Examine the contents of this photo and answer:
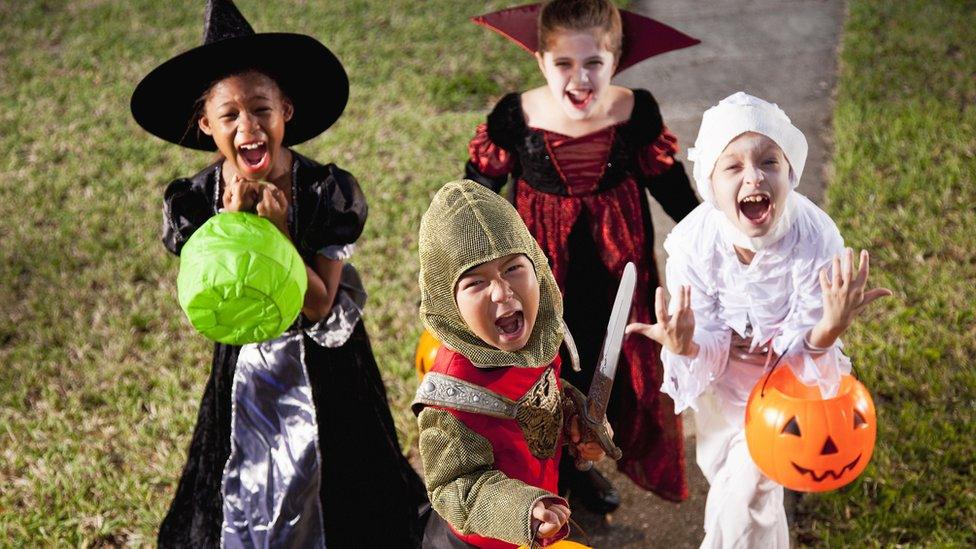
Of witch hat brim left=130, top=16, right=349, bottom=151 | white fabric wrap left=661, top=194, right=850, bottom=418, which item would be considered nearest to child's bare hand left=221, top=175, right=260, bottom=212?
witch hat brim left=130, top=16, right=349, bottom=151

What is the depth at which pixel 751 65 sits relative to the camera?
711cm

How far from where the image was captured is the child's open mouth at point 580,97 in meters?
3.04

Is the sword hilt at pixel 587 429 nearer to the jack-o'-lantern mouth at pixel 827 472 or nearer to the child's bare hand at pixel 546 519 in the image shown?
the child's bare hand at pixel 546 519

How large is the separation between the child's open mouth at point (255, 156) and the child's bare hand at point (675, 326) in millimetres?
1098

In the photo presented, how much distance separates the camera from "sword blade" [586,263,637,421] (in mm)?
2203

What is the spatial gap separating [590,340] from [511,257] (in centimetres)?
129

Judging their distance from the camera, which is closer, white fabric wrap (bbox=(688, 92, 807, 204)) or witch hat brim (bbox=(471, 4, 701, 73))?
white fabric wrap (bbox=(688, 92, 807, 204))

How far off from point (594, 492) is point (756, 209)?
152cm

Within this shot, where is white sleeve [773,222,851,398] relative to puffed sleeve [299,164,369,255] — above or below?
below

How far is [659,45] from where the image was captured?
128 inches

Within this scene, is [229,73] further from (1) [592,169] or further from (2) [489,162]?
(1) [592,169]

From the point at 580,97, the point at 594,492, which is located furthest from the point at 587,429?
the point at 594,492

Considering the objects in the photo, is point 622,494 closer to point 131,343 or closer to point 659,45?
point 659,45

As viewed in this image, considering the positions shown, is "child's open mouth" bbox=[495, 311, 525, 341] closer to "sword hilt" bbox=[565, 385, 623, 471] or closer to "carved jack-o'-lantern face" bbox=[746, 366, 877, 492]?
"sword hilt" bbox=[565, 385, 623, 471]
